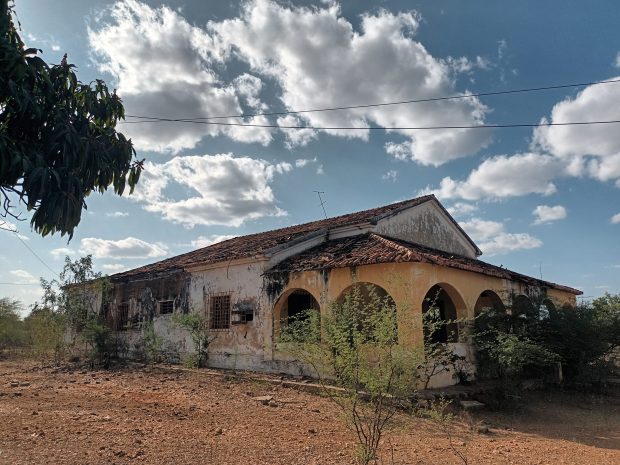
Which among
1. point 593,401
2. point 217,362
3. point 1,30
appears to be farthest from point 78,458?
point 593,401

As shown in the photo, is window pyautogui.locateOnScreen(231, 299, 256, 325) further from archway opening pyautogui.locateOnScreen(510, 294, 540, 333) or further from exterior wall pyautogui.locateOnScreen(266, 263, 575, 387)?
archway opening pyautogui.locateOnScreen(510, 294, 540, 333)

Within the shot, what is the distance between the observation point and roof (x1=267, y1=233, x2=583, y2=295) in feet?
34.4

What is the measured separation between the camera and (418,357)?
4.96 meters

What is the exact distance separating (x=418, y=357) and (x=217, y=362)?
32.9ft

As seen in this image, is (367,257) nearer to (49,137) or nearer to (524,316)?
(524,316)

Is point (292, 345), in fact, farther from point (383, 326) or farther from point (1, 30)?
point (1, 30)

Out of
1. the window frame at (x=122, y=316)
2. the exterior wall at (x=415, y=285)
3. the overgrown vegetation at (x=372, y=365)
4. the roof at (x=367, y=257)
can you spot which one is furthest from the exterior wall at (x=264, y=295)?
the overgrown vegetation at (x=372, y=365)

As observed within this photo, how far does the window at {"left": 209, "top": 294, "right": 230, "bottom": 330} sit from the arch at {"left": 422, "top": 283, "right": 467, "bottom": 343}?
5657 mm

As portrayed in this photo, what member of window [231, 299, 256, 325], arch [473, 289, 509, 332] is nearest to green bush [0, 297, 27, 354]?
window [231, 299, 256, 325]

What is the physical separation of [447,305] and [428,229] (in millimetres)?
2999

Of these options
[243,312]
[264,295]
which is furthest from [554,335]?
[243,312]

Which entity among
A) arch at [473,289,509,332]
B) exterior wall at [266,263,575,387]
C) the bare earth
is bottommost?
the bare earth

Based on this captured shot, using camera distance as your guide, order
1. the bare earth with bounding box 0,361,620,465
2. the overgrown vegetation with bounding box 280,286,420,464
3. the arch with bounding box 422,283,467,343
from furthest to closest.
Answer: the arch with bounding box 422,283,467,343 → the bare earth with bounding box 0,361,620,465 → the overgrown vegetation with bounding box 280,286,420,464

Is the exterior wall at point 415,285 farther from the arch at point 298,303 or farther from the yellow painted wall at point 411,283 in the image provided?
the arch at point 298,303
